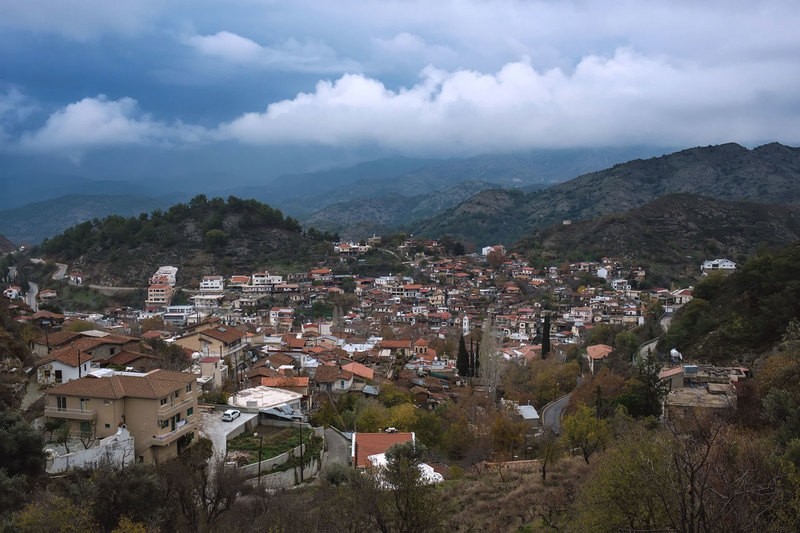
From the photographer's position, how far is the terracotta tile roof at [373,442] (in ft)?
49.9

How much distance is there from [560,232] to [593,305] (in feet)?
120

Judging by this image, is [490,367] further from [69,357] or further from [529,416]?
[69,357]

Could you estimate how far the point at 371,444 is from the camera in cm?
1590

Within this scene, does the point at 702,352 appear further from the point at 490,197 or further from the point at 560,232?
the point at 490,197

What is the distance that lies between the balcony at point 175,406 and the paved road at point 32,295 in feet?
126

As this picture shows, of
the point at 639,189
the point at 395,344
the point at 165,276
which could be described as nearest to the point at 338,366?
the point at 395,344

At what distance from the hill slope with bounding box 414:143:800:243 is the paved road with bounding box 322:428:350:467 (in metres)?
106

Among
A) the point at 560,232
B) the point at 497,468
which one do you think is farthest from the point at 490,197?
the point at 497,468

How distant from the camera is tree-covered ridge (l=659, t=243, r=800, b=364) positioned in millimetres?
21734

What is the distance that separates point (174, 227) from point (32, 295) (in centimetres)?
2080

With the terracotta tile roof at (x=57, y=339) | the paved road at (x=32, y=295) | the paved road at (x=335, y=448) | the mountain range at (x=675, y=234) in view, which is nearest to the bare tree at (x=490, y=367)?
the paved road at (x=335, y=448)

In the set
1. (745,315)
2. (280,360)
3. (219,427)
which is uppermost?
(745,315)

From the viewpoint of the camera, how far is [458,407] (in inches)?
884

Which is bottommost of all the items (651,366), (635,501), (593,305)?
(593,305)
